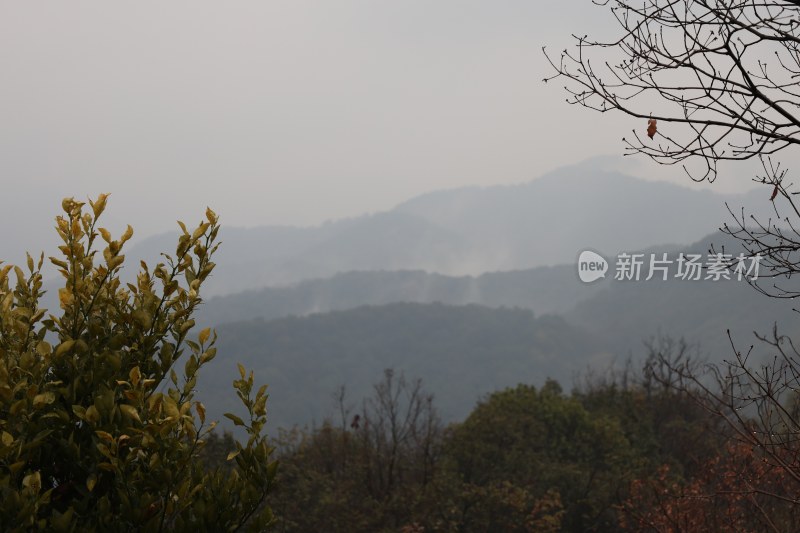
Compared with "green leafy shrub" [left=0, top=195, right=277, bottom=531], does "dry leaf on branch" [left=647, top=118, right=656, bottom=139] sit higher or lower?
higher

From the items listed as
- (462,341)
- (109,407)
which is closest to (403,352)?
(462,341)

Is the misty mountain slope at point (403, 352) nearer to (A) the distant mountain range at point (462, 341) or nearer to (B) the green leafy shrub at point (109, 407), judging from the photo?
(A) the distant mountain range at point (462, 341)

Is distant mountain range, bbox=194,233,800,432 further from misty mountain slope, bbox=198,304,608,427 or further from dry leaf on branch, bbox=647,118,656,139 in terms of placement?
dry leaf on branch, bbox=647,118,656,139

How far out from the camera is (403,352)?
176 m

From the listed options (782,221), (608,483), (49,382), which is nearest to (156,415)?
(49,382)

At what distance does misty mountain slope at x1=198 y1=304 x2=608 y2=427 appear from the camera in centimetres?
15162

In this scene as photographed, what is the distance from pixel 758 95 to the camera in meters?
3.96

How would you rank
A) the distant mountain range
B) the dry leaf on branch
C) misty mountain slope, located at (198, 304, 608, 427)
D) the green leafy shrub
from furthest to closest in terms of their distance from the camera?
1. misty mountain slope, located at (198, 304, 608, 427)
2. the distant mountain range
3. the dry leaf on branch
4. the green leafy shrub

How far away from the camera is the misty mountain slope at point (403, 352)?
15162 centimetres

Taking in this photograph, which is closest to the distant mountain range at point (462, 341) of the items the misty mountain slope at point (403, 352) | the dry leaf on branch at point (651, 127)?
the misty mountain slope at point (403, 352)

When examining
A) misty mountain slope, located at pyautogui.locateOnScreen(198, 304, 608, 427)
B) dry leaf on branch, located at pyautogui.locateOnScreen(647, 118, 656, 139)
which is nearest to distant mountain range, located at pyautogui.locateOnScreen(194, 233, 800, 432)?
misty mountain slope, located at pyautogui.locateOnScreen(198, 304, 608, 427)

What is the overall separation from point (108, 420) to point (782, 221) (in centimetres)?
416

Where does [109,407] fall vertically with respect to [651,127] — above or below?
below

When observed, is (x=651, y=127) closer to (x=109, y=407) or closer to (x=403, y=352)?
(x=109, y=407)
